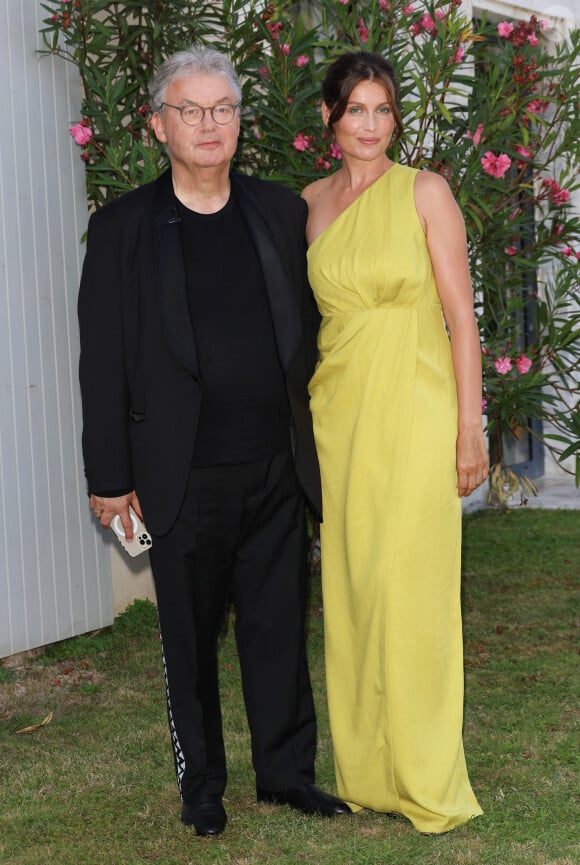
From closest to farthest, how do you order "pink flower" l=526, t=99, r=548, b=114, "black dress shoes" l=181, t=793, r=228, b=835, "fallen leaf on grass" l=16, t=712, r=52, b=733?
"black dress shoes" l=181, t=793, r=228, b=835
"fallen leaf on grass" l=16, t=712, r=52, b=733
"pink flower" l=526, t=99, r=548, b=114

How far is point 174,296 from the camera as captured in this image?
307cm

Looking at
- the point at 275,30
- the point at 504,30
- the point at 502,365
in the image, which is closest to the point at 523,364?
the point at 502,365

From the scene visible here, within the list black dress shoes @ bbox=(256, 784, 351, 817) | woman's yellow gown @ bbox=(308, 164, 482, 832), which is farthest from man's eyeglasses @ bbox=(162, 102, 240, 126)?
black dress shoes @ bbox=(256, 784, 351, 817)

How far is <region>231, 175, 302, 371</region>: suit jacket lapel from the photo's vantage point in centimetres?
315

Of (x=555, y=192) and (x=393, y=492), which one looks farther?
(x=555, y=192)

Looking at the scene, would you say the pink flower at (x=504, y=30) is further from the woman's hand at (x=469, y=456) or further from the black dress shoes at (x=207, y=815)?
the black dress shoes at (x=207, y=815)

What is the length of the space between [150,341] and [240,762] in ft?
5.11

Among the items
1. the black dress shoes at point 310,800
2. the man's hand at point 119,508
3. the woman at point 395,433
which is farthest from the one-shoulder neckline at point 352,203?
the black dress shoes at point 310,800

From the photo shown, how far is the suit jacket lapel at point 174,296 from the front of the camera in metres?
3.07

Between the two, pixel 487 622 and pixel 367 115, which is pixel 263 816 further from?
pixel 487 622

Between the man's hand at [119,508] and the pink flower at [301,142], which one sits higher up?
the pink flower at [301,142]

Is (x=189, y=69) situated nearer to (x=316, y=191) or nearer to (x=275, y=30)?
(x=316, y=191)

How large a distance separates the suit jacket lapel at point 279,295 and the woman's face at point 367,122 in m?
0.34

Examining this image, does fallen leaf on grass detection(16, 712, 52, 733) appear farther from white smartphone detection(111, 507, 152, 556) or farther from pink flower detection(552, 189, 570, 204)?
pink flower detection(552, 189, 570, 204)
